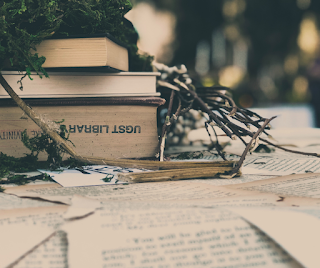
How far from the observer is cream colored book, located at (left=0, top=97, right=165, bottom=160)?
0.59 m

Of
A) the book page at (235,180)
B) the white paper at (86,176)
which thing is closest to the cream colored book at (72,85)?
the white paper at (86,176)

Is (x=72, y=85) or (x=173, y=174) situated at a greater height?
(x=72, y=85)

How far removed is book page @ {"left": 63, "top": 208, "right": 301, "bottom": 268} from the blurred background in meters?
2.44

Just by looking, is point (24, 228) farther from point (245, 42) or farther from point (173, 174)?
point (245, 42)

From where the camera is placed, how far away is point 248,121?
23.2 inches

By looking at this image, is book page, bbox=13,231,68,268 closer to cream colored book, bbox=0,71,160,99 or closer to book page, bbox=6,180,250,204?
book page, bbox=6,180,250,204

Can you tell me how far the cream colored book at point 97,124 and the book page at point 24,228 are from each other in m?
0.30

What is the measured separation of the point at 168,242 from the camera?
10.0 inches

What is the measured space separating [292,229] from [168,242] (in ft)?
0.36

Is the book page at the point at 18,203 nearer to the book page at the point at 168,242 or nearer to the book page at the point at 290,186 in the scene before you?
the book page at the point at 168,242

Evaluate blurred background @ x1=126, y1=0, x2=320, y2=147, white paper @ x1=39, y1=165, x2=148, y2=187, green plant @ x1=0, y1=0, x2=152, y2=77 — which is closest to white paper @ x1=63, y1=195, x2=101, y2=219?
white paper @ x1=39, y1=165, x2=148, y2=187

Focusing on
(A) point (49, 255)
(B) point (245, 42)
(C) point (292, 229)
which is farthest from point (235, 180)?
(B) point (245, 42)

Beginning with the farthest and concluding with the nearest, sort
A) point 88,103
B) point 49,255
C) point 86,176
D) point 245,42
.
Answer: point 245,42 < point 88,103 < point 86,176 < point 49,255

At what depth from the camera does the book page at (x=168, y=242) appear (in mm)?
240
